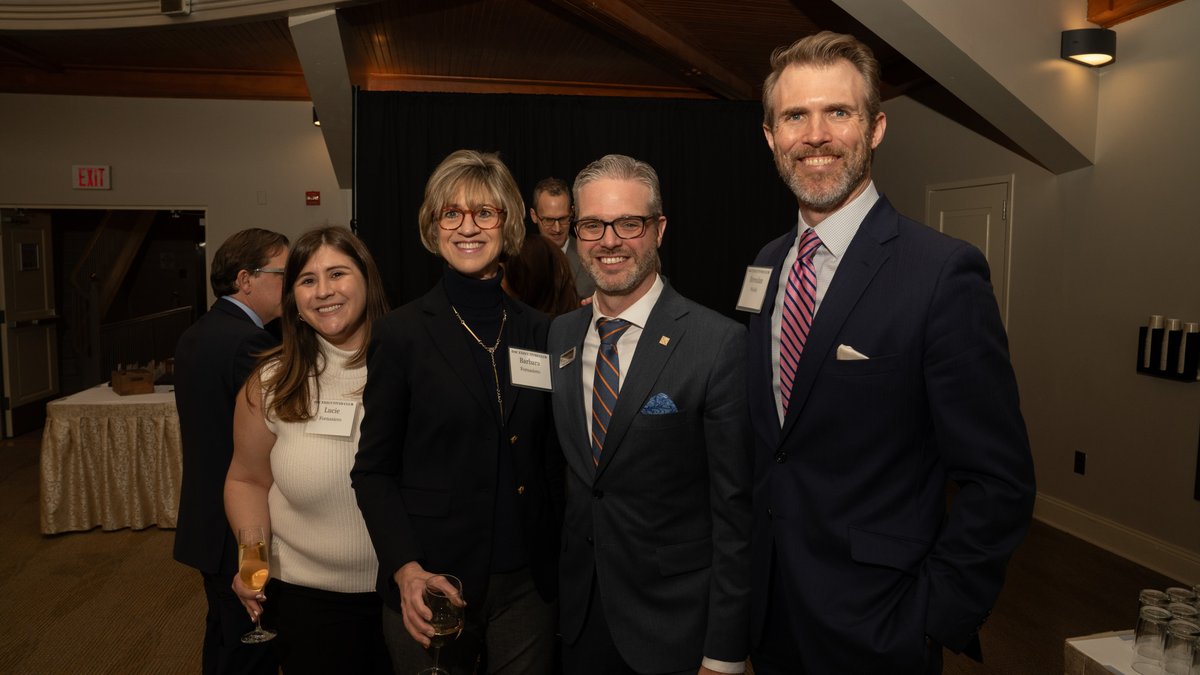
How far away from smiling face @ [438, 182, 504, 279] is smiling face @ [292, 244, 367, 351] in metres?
0.34

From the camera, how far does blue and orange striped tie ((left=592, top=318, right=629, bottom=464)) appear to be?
155cm

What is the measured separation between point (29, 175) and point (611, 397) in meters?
7.78

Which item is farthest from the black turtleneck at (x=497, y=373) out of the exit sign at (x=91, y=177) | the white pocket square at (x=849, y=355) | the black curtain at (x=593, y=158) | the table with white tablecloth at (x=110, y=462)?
the exit sign at (x=91, y=177)

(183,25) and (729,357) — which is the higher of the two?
(183,25)

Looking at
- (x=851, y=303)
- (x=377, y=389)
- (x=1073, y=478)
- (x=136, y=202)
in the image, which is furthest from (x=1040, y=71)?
(x=136, y=202)

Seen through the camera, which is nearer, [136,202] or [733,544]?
[733,544]

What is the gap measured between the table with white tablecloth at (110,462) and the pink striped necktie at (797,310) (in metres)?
4.44

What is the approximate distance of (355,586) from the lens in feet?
6.01

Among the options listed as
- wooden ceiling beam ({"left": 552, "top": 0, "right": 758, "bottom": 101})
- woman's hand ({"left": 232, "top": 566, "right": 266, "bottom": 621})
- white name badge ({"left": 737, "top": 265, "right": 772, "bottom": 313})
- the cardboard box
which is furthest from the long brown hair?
the cardboard box

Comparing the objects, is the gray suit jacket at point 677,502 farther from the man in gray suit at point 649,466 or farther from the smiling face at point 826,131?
the smiling face at point 826,131

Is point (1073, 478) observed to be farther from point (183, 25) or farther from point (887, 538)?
point (183, 25)

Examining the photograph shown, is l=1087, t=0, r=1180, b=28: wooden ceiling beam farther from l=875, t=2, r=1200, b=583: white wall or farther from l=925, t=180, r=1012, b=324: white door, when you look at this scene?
l=925, t=180, r=1012, b=324: white door

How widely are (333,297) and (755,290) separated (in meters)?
1.02

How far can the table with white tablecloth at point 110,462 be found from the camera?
4.73 m
